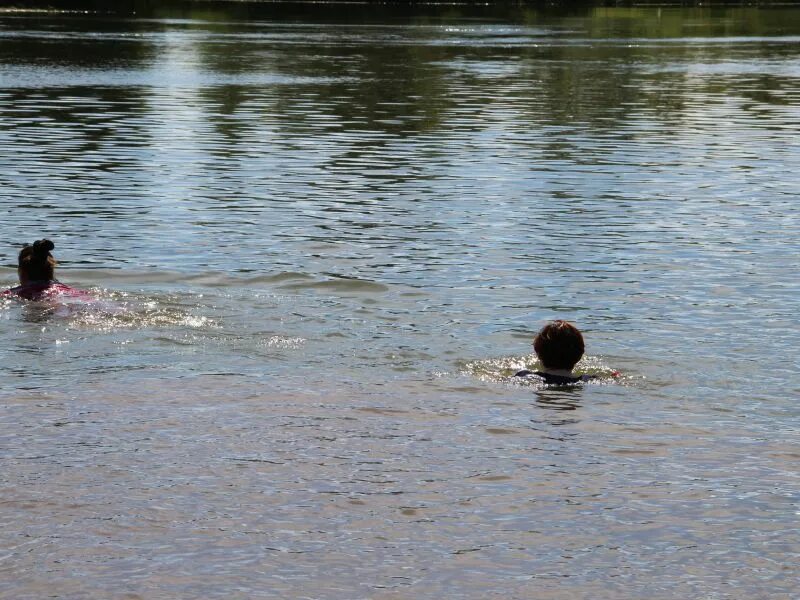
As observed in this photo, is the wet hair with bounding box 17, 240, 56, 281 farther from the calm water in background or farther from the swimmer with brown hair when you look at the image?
the swimmer with brown hair

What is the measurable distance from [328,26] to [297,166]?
78.2m

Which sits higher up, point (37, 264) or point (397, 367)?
point (37, 264)

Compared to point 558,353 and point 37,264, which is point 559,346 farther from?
point 37,264

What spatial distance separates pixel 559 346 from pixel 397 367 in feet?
5.68

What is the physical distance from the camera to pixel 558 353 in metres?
13.7

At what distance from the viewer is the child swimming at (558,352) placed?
13.7 meters

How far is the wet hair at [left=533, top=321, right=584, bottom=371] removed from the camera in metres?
13.6

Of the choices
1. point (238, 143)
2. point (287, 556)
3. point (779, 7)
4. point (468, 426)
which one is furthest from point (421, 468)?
point (779, 7)

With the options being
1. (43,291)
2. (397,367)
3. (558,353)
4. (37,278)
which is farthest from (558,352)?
(37,278)

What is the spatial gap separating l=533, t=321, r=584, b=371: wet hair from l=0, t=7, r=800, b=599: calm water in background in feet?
1.15

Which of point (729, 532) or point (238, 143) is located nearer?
point (729, 532)

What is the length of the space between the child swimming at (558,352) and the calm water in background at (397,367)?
11.4 inches

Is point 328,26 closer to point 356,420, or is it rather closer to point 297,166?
point 297,166

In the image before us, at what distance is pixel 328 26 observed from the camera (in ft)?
355
